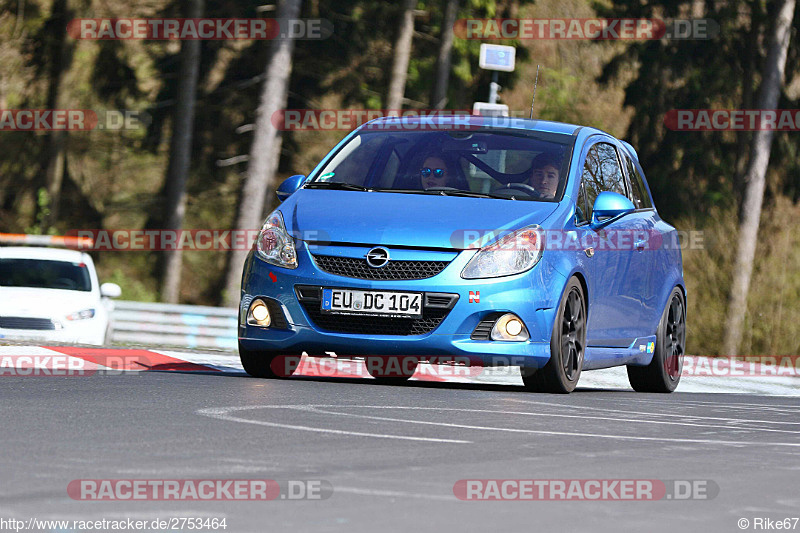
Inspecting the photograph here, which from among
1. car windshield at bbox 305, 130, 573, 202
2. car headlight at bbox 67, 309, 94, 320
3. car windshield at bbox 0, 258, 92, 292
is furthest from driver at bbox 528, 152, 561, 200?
car windshield at bbox 0, 258, 92, 292

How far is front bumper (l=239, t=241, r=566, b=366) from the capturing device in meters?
9.39

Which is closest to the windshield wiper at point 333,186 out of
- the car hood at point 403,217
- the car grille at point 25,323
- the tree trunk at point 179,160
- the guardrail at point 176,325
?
the car hood at point 403,217

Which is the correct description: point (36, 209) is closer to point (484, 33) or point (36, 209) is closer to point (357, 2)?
point (357, 2)

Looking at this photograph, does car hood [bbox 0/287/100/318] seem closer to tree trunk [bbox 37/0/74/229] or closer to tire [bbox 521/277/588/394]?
tire [bbox 521/277/588/394]

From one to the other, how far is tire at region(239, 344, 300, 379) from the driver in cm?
206

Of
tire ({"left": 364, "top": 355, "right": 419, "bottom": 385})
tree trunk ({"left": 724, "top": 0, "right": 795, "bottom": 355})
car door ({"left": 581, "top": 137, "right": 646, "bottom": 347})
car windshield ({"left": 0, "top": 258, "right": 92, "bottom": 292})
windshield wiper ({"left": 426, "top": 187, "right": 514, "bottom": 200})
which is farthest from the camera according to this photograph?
tree trunk ({"left": 724, "top": 0, "right": 795, "bottom": 355})

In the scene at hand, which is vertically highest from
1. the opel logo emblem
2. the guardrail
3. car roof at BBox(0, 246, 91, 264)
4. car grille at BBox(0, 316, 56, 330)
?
the opel logo emblem

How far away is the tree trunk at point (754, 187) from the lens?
101 ft

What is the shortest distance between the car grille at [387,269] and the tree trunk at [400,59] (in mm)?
25970

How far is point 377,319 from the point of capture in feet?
31.1

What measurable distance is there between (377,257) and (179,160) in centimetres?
2508

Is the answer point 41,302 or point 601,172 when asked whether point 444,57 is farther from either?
point 601,172

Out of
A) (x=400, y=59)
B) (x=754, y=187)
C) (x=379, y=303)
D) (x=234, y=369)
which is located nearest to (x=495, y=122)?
(x=379, y=303)

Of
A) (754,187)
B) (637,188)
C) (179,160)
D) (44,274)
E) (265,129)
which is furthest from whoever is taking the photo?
(179,160)
